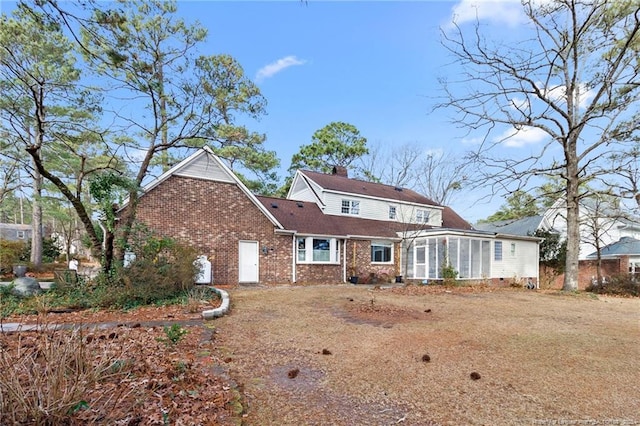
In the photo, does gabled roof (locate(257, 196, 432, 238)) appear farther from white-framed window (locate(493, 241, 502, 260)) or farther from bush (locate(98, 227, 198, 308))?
bush (locate(98, 227, 198, 308))

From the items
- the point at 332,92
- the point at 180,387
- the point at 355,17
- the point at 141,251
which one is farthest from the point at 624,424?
the point at 332,92

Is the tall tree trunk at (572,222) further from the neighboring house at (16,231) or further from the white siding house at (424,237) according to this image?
the neighboring house at (16,231)

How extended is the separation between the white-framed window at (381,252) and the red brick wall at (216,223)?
5176 millimetres

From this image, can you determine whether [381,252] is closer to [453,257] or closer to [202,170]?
[453,257]

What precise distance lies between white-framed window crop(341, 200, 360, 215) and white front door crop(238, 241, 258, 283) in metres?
7.08

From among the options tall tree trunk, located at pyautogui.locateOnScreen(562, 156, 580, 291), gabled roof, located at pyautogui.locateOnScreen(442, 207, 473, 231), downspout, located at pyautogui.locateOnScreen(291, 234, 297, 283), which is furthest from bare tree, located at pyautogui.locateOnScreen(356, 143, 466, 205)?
downspout, located at pyautogui.locateOnScreen(291, 234, 297, 283)

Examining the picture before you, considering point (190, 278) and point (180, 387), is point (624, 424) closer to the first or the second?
point (180, 387)

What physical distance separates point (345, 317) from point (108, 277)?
22.3 feet

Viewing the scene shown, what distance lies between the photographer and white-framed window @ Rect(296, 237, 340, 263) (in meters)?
17.0

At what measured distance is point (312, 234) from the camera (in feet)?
55.5

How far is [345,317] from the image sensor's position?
777cm

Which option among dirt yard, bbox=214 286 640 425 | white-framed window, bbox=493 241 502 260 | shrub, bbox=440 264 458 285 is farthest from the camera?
white-framed window, bbox=493 241 502 260

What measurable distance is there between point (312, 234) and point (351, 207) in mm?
5011

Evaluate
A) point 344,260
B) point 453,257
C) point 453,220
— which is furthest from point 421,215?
point 344,260
